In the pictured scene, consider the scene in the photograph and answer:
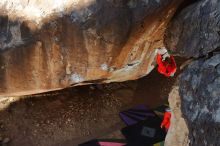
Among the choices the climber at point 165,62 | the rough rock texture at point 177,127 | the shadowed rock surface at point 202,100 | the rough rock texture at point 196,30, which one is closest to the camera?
the shadowed rock surface at point 202,100

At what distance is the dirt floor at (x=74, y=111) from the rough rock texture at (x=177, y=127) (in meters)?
1.01

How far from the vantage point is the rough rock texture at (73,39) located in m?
2.52

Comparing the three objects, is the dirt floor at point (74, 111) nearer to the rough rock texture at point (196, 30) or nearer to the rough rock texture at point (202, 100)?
the rough rock texture at point (196, 30)

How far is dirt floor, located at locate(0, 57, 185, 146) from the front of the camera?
331cm

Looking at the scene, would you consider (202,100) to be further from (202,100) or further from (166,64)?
(166,64)

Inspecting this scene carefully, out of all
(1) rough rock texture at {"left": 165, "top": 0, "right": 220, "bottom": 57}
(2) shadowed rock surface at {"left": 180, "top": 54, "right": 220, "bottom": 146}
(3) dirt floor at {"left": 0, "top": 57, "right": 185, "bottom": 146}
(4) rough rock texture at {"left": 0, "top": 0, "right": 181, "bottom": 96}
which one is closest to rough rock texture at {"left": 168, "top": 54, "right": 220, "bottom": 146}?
(2) shadowed rock surface at {"left": 180, "top": 54, "right": 220, "bottom": 146}

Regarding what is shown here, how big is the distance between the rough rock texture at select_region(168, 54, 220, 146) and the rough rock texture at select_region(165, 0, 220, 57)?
0.11 metres

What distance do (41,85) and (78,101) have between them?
2.02ft

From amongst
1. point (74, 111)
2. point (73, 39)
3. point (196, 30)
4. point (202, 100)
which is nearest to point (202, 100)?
point (202, 100)

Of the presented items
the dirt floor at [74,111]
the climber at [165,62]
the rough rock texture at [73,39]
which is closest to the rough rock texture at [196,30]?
the rough rock texture at [73,39]

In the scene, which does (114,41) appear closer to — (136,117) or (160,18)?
(160,18)

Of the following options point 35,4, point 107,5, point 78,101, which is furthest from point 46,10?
point 78,101

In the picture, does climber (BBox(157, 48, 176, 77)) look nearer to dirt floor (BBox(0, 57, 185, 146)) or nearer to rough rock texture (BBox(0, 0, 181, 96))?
rough rock texture (BBox(0, 0, 181, 96))

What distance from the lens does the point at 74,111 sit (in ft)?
11.2
